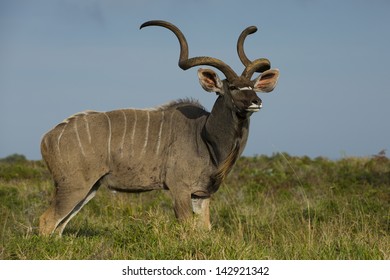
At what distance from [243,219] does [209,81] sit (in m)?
2.77

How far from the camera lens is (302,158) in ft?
66.7

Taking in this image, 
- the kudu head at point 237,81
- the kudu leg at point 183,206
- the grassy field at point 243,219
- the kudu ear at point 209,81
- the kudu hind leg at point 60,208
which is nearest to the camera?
the grassy field at point 243,219

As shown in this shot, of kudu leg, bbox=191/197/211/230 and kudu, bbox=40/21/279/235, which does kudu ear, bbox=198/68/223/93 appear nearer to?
kudu, bbox=40/21/279/235

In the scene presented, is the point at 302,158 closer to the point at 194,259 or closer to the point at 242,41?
the point at 242,41

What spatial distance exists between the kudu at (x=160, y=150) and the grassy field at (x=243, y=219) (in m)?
0.50

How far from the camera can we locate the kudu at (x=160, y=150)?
8.55m

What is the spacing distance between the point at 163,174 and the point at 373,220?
137 inches

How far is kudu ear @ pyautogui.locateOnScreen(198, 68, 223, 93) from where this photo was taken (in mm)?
8484

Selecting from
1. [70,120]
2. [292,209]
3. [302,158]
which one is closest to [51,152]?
[70,120]

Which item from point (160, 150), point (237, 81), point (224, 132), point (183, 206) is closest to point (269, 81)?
point (237, 81)

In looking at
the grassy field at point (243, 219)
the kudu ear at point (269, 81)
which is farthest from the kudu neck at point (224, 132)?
the grassy field at point (243, 219)

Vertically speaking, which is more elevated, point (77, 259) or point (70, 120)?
point (70, 120)

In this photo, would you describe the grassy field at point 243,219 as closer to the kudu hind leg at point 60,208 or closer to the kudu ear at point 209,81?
the kudu hind leg at point 60,208

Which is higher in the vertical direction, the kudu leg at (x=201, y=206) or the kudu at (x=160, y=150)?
the kudu at (x=160, y=150)
